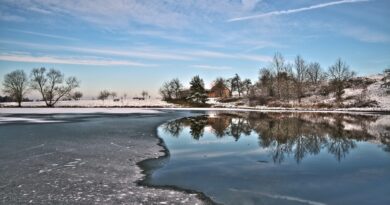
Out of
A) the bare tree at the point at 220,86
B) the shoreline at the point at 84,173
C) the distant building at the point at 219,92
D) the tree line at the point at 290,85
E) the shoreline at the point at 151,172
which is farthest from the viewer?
the distant building at the point at 219,92

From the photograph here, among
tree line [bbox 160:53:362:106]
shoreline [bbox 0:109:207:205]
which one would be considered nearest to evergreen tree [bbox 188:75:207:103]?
tree line [bbox 160:53:362:106]

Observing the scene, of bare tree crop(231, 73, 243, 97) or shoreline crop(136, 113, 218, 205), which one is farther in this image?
bare tree crop(231, 73, 243, 97)

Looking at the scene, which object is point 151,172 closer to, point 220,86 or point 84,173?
point 84,173

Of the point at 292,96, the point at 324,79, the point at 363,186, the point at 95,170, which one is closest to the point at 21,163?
the point at 95,170

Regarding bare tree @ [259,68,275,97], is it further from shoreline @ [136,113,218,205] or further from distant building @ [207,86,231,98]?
shoreline @ [136,113,218,205]

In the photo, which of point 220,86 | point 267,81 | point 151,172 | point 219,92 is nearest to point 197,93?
point 267,81

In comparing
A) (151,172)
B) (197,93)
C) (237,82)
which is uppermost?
(237,82)

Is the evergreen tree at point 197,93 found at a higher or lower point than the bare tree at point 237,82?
lower

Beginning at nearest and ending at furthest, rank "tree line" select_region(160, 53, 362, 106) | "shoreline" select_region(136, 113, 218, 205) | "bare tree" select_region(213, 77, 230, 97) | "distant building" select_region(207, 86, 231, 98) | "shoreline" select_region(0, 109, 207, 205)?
"shoreline" select_region(0, 109, 207, 205)
"shoreline" select_region(136, 113, 218, 205)
"tree line" select_region(160, 53, 362, 106)
"bare tree" select_region(213, 77, 230, 97)
"distant building" select_region(207, 86, 231, 98)

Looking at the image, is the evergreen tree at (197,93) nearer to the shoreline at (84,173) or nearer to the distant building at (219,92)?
the distant building at (219,92)

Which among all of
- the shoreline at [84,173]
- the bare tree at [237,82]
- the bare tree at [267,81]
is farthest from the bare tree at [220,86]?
the shoreline at [84,173]

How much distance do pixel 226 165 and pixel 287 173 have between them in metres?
2.23

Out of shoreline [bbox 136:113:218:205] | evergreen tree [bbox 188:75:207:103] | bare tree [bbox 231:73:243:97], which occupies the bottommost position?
shoreline [bbox 136:113:218:205]

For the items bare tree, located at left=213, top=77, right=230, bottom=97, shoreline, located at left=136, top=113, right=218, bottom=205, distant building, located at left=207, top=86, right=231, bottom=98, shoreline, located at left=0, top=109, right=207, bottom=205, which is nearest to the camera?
shoreline, located at left=0, top=109, right=207, bottom=205
